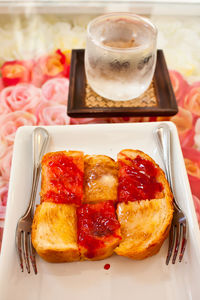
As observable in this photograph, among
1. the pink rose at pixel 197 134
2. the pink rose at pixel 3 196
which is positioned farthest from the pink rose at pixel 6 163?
the pink rose at pixel 197 134

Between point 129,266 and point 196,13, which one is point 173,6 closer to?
point 196,13

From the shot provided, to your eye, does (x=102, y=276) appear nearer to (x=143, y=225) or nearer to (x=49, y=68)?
(x=143, y=225)

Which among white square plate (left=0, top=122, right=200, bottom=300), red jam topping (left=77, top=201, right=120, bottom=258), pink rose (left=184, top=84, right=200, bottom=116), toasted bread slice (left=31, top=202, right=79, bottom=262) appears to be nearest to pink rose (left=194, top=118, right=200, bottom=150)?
pink rose (left=184, top=84, right=200, bottom=116)

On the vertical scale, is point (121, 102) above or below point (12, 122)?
above

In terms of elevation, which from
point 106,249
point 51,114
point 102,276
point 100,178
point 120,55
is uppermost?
point 120,55

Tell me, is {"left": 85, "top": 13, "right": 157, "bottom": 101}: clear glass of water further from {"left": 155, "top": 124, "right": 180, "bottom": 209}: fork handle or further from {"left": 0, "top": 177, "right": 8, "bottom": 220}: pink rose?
{"left": 0, "top": 177, "right": 8, "bottom": 220}: pink rose

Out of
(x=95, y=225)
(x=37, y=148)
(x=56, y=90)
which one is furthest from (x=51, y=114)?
(x=95, y=225)
